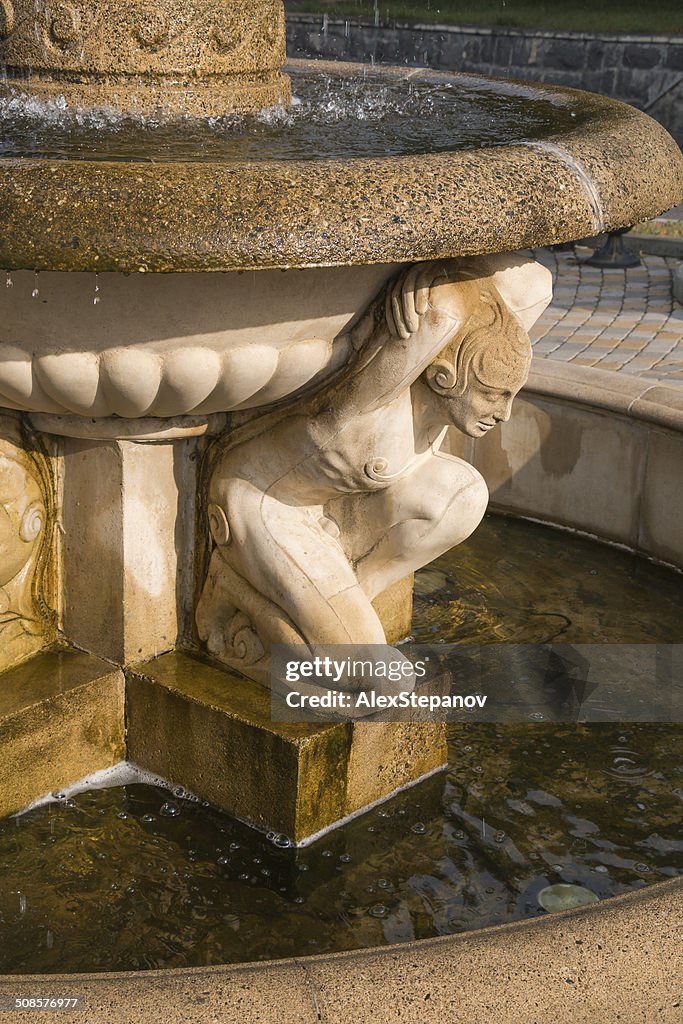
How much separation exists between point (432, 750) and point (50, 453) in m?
1.08

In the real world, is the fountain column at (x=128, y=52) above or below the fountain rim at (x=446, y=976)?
above

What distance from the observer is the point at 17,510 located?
9.85 feet

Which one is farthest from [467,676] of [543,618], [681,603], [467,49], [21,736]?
[467,49]

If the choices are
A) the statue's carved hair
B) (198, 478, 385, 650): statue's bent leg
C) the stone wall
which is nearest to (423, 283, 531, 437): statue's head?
the statue's carved hair

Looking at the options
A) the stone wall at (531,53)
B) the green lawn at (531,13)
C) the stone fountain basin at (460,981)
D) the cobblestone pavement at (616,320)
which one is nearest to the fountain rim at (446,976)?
the stone fountain basin at (460,981)

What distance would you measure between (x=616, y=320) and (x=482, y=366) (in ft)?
12.9

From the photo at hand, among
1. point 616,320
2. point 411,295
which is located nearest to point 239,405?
point 411,295

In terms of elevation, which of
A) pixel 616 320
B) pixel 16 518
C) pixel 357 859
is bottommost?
pixel 357 859

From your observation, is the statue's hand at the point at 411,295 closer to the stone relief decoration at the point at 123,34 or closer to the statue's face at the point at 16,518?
the stone relief decoration at the point at 123,34

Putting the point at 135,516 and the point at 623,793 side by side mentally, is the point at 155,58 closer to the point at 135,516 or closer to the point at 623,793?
the point at 135,516

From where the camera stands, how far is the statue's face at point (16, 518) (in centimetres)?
296

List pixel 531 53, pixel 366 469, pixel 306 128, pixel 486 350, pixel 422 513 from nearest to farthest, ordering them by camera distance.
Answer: pixel 486 350 → pixel 366 469 → pixel 422 513 → pixel 306 128 → pixel 531 53

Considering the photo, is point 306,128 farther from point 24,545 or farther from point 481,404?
point 24,545

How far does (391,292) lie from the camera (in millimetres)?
2699
